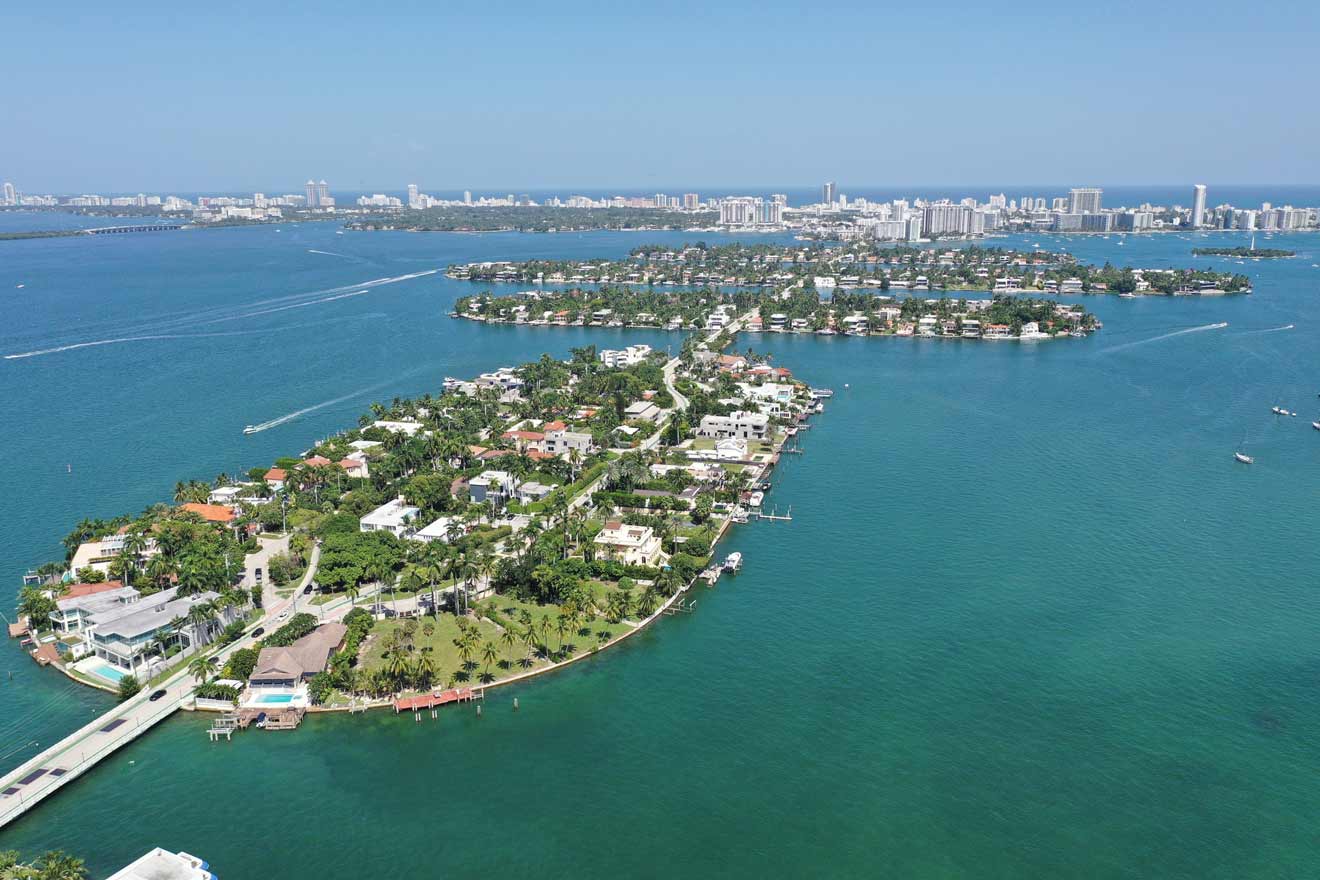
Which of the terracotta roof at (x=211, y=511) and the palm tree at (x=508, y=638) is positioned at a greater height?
the terracotta roof at (x=211, y=511)

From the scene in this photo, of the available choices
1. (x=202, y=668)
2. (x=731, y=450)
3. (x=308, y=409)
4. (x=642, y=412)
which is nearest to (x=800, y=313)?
(x=642, y=412)

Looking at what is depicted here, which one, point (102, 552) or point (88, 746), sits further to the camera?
point (102, 552)

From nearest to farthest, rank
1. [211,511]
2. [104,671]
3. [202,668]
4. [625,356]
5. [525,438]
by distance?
[202,668], [104,671], [211,511], [525,438], [625,356]

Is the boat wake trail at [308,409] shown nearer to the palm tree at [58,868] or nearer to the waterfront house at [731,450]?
the waterfront house at [731,450]


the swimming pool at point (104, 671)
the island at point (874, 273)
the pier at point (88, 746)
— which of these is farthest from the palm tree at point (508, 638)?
the island at point (874, 273)

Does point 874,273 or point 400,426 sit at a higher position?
point 874,273

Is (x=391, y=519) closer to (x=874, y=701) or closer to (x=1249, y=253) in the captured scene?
(x=874, y=701)
